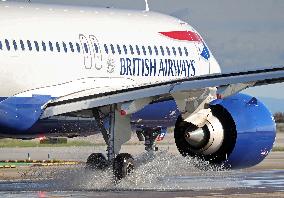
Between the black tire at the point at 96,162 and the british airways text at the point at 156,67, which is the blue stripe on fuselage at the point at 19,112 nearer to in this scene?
the british airways text at the point at 156,67

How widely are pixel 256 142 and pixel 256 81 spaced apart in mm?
2478

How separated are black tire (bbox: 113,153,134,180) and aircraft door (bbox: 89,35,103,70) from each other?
11.4 ft

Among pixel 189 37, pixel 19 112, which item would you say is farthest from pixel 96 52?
pixel 189 37

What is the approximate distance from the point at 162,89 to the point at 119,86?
18.7ft

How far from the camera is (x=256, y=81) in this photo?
27.6 meters

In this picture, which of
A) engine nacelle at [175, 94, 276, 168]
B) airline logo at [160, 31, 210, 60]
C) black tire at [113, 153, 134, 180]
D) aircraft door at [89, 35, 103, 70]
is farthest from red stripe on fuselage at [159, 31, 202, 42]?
engine nacelle at [175, 94, 276, 168]

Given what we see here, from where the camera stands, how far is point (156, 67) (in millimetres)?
35812

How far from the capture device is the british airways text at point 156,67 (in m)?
34.5

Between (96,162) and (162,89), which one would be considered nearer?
(162,89)

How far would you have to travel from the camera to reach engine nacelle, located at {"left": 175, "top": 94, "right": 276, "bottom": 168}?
93.4ft

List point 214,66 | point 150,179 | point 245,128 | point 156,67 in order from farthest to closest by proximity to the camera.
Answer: point 214,66, point 156,67, point 150,179, point 245,128

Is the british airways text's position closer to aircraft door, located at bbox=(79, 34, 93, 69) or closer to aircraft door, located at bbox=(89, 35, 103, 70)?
aircraft door, located at bbox=(89, 35, 103, 70)

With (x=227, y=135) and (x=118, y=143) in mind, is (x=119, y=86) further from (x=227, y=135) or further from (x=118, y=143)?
(x=227, y=135)

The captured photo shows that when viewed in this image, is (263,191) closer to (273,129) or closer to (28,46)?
(273,129)
